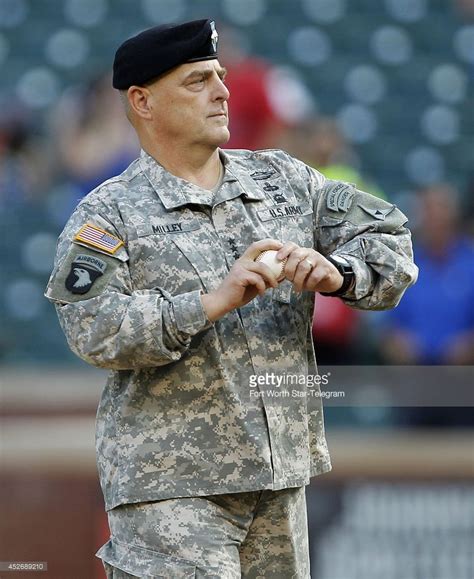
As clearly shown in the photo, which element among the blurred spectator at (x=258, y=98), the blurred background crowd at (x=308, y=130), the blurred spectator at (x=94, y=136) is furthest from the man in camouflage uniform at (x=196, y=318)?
the blurred spectator at (x=94, y=136)

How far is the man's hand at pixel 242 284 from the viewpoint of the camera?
7.82 feet

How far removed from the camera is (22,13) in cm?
647

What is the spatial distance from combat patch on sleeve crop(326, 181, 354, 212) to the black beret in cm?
39

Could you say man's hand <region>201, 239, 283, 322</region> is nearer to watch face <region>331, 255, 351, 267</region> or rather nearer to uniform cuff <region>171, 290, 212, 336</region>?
uniform cuff <region>171, 290, 212, 336</region>

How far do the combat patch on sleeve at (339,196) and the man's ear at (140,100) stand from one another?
0.43m

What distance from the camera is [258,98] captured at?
19.1 ft

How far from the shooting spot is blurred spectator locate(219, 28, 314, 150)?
5.70m

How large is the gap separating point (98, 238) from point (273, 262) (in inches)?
14.8

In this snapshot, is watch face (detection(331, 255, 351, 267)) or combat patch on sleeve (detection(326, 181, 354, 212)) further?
combat patch on sleeve (detection(326, 181, 354, 212))

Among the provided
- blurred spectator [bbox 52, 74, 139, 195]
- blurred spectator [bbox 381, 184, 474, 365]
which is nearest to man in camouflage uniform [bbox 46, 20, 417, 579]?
blurred spectator [bbox 381, 184, 474, 365]

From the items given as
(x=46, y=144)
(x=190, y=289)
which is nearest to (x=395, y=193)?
(x=46, y=144)

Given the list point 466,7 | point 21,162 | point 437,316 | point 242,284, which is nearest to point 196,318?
point 242,284

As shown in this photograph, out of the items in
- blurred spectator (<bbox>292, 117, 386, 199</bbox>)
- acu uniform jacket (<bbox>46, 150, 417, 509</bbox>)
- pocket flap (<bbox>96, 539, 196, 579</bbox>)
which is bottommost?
pocket flap (<bbox>96, 539, 196, 579</bbox>)

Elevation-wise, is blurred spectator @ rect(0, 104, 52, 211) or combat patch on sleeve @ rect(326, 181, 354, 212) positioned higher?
blurred spectator @ rect(0, 104, 52, 211)
